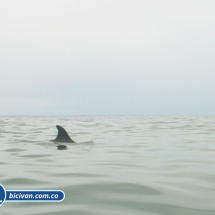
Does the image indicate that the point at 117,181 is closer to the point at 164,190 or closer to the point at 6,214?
the point at 164,190

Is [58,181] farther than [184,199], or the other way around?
[58,181]

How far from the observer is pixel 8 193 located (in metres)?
5.39

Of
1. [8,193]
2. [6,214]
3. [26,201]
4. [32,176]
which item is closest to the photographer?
[6,214]

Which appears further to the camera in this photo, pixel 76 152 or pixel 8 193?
pixel 76 152

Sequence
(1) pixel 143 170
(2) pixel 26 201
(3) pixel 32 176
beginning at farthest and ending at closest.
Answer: (1) pixel 143 170, (3) pixel 32 176, (2) pixel 26 201

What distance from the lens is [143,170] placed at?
7.46m

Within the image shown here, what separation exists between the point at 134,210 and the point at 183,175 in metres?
2.53

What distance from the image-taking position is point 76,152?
10375 mm

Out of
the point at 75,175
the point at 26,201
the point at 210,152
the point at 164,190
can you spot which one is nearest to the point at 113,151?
the point at 210,152

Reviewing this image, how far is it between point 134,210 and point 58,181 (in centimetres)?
202


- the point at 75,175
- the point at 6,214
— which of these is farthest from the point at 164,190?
the point at 6,214

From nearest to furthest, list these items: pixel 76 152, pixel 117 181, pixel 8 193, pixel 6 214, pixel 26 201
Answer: pixel 6 214 → pixel 26 201 → pixel 8 193 → pixel 117 181 → pixel 76 152

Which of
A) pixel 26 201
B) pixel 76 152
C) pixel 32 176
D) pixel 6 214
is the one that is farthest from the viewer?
pixel 76 152

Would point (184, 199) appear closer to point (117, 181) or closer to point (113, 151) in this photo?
point (117, 181)
